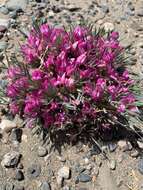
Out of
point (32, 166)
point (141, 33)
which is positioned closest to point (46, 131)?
point (32, 166)

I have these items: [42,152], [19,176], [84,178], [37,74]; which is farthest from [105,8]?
[19,176]

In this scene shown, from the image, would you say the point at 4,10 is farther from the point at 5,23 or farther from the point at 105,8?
the point at 105,8

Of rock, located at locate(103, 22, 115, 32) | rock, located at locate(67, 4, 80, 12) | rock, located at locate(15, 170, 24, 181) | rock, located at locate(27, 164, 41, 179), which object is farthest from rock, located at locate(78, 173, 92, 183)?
rock, located at locate(67, 4, 80, 12)

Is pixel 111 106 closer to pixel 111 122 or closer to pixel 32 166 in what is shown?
pixel 111 122

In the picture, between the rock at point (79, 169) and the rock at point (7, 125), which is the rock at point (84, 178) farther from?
the rock at point (7, 125)

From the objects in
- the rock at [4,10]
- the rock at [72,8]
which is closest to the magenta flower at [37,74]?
the rock at [4,10]

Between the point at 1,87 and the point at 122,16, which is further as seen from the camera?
the point at 122,16

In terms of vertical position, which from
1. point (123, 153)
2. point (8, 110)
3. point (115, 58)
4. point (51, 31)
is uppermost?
point (51, 31)

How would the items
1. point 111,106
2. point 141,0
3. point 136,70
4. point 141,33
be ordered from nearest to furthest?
1. point 111,106
2. point 136,70
3. point 141,33
4. point 141,0
